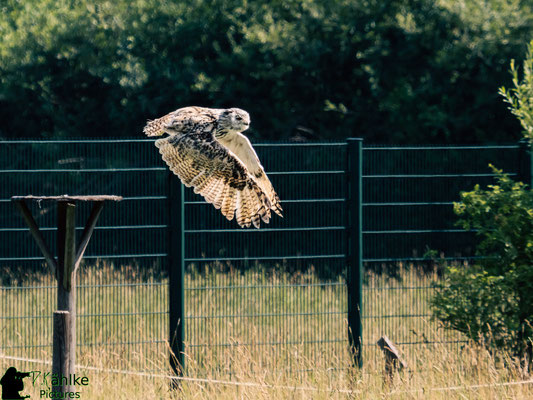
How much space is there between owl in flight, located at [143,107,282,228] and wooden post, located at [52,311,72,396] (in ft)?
4.64

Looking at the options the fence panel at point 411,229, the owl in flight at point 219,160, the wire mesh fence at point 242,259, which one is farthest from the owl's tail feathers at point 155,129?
the fence panel at point 411,229

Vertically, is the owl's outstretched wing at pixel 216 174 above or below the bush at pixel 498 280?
above

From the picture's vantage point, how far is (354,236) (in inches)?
292

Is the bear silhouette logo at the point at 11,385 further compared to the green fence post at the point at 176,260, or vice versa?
the green fence post at the point at 176,260

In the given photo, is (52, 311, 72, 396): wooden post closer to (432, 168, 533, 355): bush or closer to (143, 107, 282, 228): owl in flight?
(143, 107, 282, 228): owl in flight

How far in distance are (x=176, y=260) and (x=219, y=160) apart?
128 cm

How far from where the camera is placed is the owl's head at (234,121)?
5973mm

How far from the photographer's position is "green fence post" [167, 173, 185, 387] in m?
6.94

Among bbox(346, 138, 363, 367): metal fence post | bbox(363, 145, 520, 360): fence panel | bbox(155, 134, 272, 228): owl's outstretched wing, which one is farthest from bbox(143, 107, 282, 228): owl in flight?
bbox(363, 145, 520, 360): fence panel

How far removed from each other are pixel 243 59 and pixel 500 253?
25.4 ft

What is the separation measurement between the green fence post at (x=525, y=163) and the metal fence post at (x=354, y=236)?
4.85ft

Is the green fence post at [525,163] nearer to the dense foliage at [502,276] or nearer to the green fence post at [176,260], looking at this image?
the dense foliage at [502,276]

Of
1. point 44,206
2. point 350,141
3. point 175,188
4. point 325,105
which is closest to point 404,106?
point 325,105

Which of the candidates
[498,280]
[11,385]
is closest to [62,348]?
[11,385]
